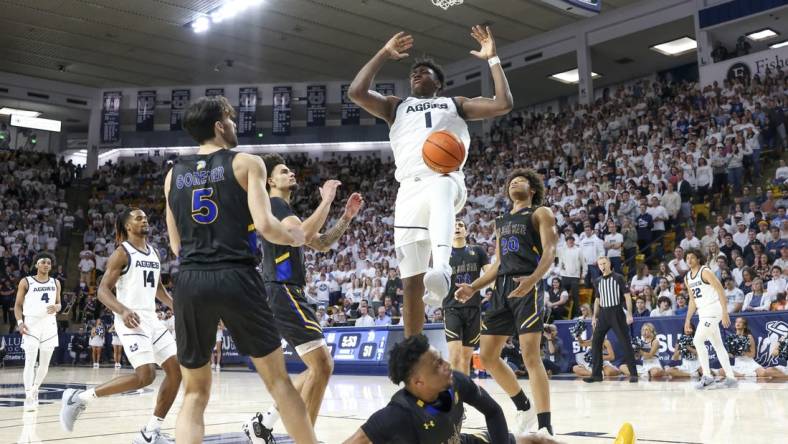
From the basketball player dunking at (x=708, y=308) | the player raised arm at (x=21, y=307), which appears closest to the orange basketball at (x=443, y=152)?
the basketball player dunking at (x=708, y=308)

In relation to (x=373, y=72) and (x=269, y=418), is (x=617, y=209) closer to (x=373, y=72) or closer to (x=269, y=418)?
(x=373, y=72)

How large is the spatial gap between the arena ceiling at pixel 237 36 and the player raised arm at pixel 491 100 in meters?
17.5

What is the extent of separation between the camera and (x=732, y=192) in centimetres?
1605

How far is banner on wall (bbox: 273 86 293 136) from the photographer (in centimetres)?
2984

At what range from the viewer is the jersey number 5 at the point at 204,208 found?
3695 mm

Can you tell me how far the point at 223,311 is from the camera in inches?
141

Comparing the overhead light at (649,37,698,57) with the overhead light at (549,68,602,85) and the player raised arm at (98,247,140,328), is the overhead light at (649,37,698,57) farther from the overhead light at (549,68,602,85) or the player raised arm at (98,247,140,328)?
the player raised arm at (98,247,140,328)

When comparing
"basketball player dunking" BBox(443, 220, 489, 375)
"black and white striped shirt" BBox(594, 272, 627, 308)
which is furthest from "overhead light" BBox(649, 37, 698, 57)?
"basketball player dunking" BBox(443, 220, 489, 375)

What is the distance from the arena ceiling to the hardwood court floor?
47.5ft

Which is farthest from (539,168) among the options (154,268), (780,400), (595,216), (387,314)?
(154,268)

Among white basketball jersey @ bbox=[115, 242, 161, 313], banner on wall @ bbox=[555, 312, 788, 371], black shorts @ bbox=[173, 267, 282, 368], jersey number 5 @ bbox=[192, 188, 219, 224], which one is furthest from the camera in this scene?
banner on wall @ bbox=[555, 312, 788, 371]

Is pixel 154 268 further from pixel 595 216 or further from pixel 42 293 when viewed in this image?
pixel 595 216

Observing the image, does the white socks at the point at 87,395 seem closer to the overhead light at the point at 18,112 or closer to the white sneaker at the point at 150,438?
the white sneaker at the point at 150,438

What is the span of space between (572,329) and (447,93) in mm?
17814
